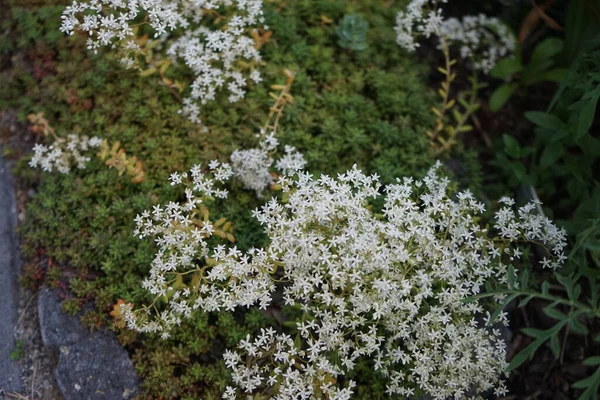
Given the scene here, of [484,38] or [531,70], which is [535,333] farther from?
[484,38]

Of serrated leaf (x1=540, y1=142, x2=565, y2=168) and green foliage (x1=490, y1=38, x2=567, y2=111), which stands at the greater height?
green foliage (x1=490, y1=38, x2=567, y2=111)

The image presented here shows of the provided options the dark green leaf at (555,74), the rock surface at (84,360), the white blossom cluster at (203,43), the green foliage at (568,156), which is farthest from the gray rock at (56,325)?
the dark green leaf at (555,74)

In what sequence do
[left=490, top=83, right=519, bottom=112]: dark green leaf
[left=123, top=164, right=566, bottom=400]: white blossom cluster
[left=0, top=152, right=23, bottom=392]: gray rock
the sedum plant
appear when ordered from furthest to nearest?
[left=490, top=83, right=519, bottom=112]: dark green leaf, the sedum plant, [left=0, top=152, right=23, bottom=392]: gray rock, [left=123, top=164, right=566, bottom=400]: white blossom cluster

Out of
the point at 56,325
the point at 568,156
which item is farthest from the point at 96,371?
the point at 568,156

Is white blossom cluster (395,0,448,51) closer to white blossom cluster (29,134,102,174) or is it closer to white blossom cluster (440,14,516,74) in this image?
white blossom cluster (440,14,516,74)

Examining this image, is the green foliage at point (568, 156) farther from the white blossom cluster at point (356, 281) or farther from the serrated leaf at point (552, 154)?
the white blossom cluster at point (356, 281)

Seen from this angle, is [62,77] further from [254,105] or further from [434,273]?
[434,273]

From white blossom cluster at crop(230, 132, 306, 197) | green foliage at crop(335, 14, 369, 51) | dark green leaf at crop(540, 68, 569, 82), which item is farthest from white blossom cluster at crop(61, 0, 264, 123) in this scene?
dark green leaf at crop(540, 68, 569, 82)
